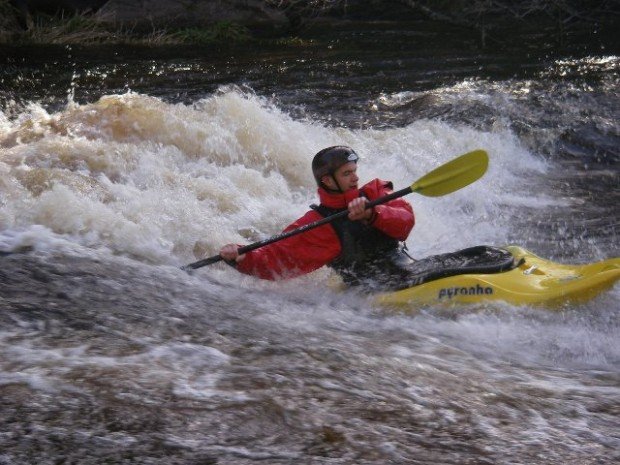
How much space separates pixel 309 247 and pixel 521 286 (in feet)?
3.59

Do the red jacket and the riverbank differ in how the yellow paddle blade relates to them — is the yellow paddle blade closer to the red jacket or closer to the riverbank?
the red jacket

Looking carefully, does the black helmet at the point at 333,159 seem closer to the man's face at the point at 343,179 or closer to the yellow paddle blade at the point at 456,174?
the man's face at the point at 343,179

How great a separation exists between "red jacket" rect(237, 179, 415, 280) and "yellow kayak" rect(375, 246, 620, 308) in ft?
1.18

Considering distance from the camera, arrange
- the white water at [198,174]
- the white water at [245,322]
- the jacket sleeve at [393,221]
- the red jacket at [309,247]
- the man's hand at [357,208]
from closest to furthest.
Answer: the white water at [245,322] → the man's hand at [357,208] → the jacket sleeve at [393,221] → the red jacket at [309,247] → the white water at [198,174]

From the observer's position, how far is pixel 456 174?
5.05 m

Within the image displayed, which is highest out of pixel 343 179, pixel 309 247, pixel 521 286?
pixel 343 179

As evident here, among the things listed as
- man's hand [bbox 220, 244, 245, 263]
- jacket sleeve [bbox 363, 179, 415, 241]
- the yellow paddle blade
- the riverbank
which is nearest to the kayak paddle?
the yellow paddle blade

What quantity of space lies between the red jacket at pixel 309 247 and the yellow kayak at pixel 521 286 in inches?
14.2

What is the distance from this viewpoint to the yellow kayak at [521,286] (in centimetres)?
422

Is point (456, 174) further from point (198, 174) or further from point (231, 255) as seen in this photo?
point (198, 174)

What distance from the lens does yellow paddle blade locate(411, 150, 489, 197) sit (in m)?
5.00

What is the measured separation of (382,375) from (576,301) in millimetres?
1317

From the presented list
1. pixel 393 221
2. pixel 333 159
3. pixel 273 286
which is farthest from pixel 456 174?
pixel 273 286

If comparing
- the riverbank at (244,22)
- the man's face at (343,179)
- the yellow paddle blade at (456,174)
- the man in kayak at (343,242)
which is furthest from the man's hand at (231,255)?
the riverbank at (244,22)
